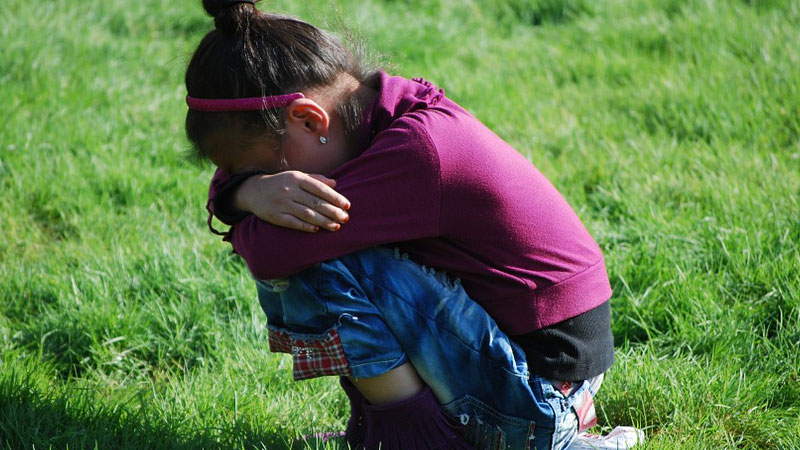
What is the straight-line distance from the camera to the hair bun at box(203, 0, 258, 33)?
2.00 m

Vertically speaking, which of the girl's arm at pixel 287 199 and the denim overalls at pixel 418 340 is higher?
the girl's arm at pixel 287 199

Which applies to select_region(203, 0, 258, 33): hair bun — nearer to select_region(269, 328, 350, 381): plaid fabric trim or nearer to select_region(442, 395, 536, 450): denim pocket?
select_region(269, 328, 350, 381): plaid fabric trim

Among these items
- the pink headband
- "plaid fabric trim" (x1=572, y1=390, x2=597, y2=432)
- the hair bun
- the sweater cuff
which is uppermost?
the hair bun

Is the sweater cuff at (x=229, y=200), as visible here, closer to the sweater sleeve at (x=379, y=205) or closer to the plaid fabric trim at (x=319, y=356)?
the sweater sleeve at (x=379, y=205)

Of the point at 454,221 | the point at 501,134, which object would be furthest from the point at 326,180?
the point at 501,134

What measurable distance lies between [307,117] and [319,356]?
0.59 metres

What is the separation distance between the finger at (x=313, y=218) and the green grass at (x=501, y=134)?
0.59 meters

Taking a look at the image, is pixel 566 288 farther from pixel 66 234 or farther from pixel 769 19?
pixel 769 19

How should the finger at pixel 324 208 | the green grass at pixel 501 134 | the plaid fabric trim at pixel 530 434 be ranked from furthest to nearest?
the green grass at pixel 501 134 < the plaid fabric trim at pixel 530 434 < the finger at pixel 324 208

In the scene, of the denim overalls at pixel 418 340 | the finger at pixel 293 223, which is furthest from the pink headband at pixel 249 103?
the denim overalls at pixel 418 340

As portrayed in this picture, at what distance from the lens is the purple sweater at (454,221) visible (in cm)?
193

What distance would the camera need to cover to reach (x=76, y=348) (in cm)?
279

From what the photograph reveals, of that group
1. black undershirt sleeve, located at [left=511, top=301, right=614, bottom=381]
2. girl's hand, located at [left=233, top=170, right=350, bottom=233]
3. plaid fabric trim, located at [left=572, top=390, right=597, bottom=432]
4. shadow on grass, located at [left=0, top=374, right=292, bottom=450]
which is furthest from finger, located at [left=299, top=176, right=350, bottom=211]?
plaid fabric trim, located at [left=572, top=390, right=597, bottom=432]

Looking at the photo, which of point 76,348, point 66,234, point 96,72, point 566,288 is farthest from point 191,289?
point 96,72
